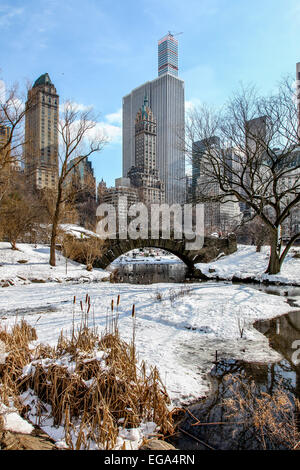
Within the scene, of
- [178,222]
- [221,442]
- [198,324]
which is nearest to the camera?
[221,442]

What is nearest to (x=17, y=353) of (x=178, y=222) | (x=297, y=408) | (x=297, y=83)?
(x=297, y=408)

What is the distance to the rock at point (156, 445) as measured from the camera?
9.98ft

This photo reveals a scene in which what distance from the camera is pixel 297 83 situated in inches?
640

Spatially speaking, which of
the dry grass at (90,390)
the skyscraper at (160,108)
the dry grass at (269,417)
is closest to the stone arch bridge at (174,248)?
the dry grass at (90,390)

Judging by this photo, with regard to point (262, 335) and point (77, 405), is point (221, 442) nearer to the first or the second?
point (77, 405)

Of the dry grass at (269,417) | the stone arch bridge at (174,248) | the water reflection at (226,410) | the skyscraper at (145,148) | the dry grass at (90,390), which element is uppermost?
the skyscraper at (145,148)

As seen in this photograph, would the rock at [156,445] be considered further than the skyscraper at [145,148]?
No

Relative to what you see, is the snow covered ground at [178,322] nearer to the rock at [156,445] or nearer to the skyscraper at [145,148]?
the rock at [156,445]

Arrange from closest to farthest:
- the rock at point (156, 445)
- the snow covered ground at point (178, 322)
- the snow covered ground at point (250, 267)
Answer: the rock at point (156, 445) → the snow covered ground at point (178, 322) → the snow covered ground at point (250, 267)

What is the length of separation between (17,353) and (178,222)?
4405cm

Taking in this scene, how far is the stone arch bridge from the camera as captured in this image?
81.6 ft

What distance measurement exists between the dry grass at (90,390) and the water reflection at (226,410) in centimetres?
34

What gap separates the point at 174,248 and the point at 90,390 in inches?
905

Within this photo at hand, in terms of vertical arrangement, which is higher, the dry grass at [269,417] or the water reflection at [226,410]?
the dry grass at [269,417]
